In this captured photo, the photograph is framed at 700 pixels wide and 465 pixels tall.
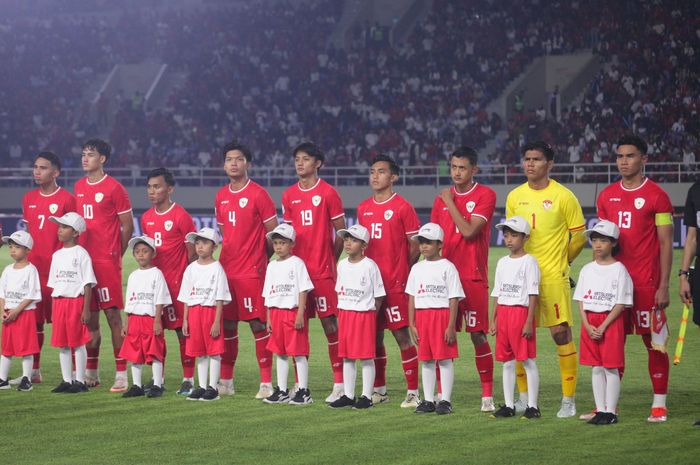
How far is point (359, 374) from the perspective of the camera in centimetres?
1309

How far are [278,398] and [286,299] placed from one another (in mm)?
950

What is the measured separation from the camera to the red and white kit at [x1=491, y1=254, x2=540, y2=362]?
990 centimetres

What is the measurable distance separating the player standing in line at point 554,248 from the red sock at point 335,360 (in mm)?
1781

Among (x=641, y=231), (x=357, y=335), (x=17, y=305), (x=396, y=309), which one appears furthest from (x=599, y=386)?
(x=17, y=305)

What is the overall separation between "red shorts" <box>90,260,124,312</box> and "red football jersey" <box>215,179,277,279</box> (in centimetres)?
133

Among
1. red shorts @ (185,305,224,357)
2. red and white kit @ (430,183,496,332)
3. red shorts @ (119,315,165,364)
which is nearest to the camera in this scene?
red and white kit @ (430,183,496,332)

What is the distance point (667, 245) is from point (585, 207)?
72.5 ft

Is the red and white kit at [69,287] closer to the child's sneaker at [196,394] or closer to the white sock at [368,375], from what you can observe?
the child's sneaker at [196,394]

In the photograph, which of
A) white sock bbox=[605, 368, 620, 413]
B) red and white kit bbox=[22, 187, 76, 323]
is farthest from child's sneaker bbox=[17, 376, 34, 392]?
white sock bbox=[605, 368, 620, 413]

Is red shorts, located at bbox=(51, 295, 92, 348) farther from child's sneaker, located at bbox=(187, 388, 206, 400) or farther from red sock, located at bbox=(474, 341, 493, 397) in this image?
red sock, located at bbox=(474, 341, 493, 397)

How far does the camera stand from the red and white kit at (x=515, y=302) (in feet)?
32.5

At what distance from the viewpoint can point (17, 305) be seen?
40.1ft

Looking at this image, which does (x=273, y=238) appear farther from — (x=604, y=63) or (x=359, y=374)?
(x=604, y=63)

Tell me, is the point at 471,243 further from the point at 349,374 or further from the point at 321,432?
the point at 321,432
